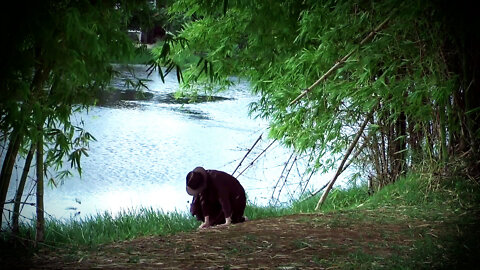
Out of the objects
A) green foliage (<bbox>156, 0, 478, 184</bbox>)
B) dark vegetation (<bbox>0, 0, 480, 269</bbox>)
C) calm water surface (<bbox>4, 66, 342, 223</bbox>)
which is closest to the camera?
dark vegetation (<bbox>0, 0, 480, 269</bbox>)

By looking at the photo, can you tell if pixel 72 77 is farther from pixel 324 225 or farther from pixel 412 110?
pixel 412 110

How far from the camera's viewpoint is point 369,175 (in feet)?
21.7

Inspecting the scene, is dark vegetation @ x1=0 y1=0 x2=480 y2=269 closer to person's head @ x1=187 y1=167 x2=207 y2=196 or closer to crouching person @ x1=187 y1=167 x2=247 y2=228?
crouching person @ x1=187 y1=167 x2=247 y2=228

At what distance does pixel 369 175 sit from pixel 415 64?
178cm

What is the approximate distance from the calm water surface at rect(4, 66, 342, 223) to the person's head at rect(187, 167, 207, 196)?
127cm

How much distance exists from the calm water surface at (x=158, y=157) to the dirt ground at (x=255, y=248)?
2.21 m

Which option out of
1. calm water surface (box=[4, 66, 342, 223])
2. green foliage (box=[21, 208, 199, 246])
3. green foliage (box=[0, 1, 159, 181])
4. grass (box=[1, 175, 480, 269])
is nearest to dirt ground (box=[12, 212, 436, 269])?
grass (box=[1, 175, 480, 269])

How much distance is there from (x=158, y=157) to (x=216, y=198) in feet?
10.9

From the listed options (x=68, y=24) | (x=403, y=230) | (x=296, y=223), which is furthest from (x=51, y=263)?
(x=403, y=230)

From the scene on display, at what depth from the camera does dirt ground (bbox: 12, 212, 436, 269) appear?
3412mm

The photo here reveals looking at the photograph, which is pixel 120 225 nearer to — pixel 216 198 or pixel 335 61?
pixel 216 198

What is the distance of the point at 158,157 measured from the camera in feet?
28.1

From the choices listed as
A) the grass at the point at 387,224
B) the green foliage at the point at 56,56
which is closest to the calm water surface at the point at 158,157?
the grass at the point at 387,224

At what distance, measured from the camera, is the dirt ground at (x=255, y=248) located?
134 inches
